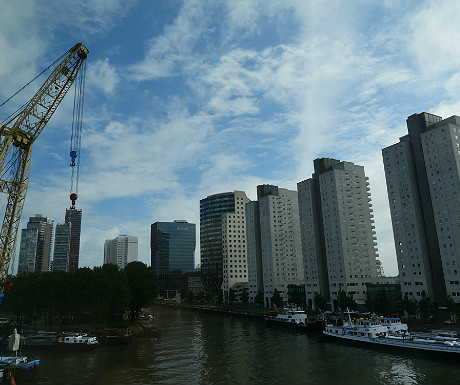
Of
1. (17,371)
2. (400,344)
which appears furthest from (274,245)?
(17,371)

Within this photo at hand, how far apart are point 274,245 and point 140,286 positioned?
91412mm

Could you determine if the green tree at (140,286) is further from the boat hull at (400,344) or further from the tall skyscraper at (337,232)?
the tall skyscraper at (337,232)

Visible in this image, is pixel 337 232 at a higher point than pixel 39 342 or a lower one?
higher

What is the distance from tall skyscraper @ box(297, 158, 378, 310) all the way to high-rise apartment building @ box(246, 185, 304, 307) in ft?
89.6

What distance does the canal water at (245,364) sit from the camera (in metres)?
49.4

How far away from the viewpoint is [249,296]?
194625 millimetres

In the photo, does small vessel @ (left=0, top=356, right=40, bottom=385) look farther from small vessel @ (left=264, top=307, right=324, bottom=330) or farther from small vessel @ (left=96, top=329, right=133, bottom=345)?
small vessel @ (left=264, top=307, right=324, bottom=330)

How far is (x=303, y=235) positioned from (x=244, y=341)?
8410 centimetres

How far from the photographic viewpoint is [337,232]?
139875 millimetres

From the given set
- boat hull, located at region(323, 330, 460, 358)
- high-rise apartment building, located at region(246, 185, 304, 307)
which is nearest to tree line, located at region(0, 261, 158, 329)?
boat hull, located at region(323, 330, 460, 358)

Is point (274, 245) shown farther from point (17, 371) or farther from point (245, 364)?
point (17, 371)

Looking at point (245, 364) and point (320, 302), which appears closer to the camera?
point (245, 364)

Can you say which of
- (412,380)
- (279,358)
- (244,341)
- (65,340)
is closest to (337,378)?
(412,380)

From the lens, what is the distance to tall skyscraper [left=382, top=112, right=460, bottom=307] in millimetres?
96625
